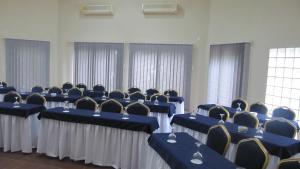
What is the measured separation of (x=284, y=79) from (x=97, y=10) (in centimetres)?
705

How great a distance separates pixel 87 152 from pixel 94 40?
6.71m

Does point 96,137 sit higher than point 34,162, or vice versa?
point 96,137

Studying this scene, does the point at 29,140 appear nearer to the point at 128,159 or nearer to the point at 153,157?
the point at 128,159

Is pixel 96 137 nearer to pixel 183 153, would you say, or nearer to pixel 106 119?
pixel 106 119

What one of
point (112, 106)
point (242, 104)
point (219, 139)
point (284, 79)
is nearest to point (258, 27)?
point (284, 79)

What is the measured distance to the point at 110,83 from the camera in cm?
1012

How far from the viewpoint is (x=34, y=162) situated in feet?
13.8

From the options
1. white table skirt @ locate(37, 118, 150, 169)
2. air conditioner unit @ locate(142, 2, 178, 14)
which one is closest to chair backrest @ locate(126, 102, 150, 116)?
white table skirt @ locate(37, 118, 150, 169)

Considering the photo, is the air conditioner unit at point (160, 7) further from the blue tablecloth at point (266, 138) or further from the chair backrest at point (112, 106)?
the blue tablecloth at point (266, 138)

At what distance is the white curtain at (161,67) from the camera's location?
945 cm

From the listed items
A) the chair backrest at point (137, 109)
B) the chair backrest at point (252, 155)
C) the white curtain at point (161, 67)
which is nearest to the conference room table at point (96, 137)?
the chair backrest at point (137, 109)

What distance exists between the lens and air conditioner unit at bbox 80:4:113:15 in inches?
385

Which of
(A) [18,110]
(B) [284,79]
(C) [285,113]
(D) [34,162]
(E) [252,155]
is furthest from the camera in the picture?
(B) [284,79]

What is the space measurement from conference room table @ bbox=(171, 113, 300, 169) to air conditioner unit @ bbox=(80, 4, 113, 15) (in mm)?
6418
